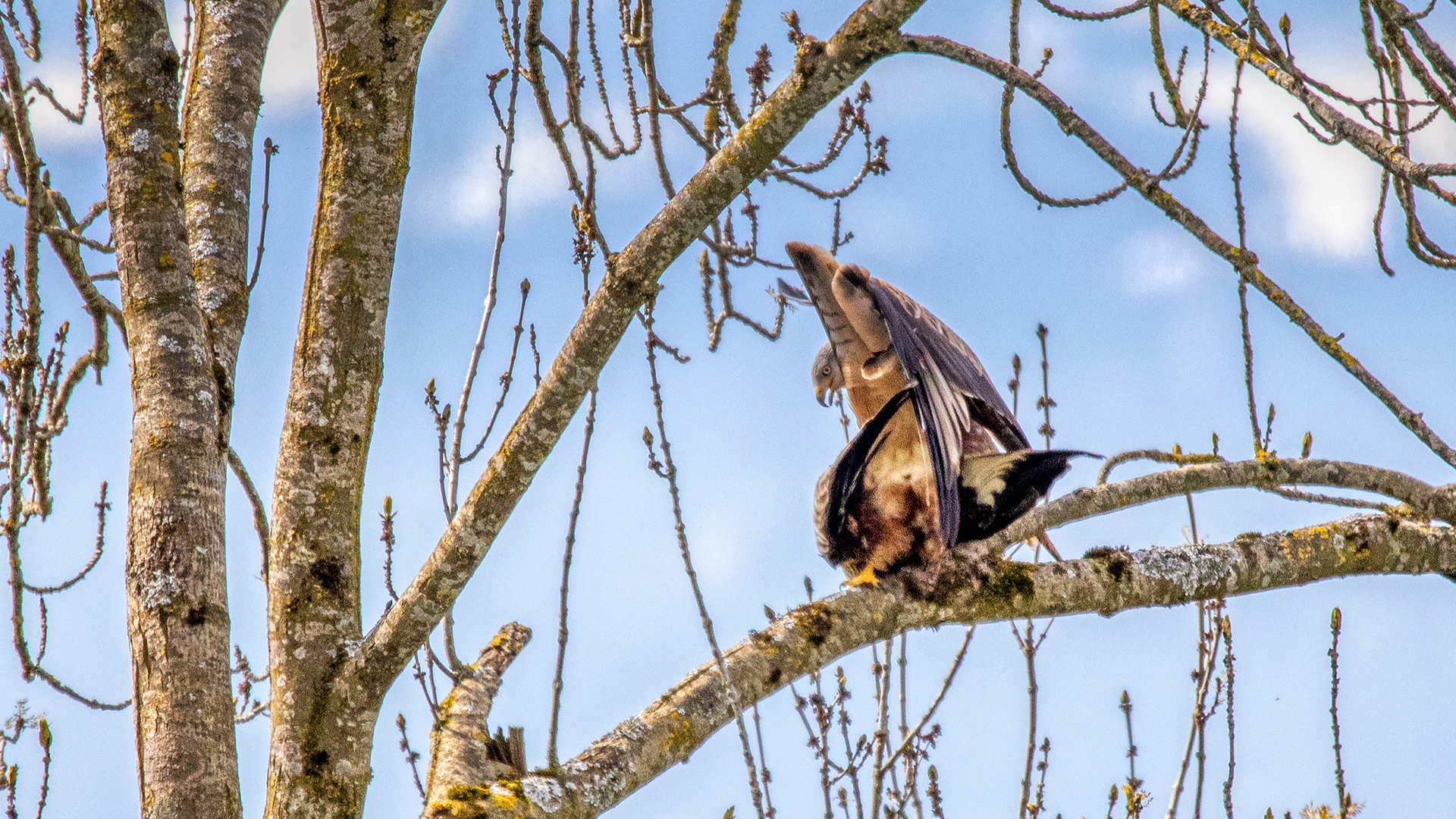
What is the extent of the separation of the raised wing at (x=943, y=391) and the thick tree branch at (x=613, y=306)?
756 mm

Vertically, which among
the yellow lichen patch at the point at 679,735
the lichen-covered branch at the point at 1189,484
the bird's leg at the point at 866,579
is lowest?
the yellow lichen patch at the point at 679,735

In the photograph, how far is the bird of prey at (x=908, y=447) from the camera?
8.88 feet

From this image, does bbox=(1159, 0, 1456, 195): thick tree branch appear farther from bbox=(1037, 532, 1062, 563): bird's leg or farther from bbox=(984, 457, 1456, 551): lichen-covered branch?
bbox=(1037, 532, 1062, 563): bird's leg

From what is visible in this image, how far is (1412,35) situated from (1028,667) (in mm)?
1932

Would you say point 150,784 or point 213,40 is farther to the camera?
point 213,40

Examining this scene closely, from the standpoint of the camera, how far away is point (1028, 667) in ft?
10.7

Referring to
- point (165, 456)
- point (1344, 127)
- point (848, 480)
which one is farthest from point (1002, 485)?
point (165, 456)

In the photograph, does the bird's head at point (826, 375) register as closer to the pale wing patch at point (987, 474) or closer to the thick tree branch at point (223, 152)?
the pale wing patch at point (987, 474)

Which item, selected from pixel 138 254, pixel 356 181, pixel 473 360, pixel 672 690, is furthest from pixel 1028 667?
pixel 138 254

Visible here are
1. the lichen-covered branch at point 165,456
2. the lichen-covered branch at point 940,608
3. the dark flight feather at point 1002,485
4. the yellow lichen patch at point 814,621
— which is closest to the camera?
the lichen-covered branch at point 165,456

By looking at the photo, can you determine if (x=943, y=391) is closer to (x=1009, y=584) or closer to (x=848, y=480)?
(x=848, y=480)

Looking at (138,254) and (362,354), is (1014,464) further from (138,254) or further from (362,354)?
(138,254)

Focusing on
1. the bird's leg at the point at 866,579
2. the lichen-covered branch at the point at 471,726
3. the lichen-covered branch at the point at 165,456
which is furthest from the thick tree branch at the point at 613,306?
the bird's leg at the point at 866,579

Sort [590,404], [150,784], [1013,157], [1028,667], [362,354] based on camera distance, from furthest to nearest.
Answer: [1028,667] → [1013,157] → [590,404] → [362,354] → [150,784]
